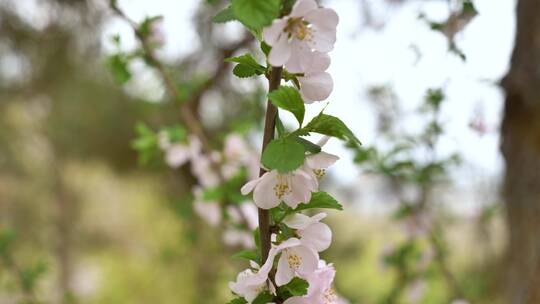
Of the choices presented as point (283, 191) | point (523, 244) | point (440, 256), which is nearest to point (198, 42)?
point (440, 256)

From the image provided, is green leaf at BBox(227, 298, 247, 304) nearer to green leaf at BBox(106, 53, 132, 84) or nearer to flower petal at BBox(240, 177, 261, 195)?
flower petal at BBox(240, 177, 261, 195)

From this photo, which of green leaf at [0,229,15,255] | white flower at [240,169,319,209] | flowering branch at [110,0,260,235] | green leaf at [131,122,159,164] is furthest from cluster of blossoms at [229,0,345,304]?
green leaf at [0,229,15,255]

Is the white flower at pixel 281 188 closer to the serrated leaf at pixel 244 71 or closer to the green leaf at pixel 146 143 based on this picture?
the serrated leaf at pixel 244 71

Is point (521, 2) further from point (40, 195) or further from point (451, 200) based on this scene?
point (40, 195)

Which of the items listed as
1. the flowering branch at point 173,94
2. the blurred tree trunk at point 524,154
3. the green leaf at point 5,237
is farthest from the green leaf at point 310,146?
the green leaf at point 5,237

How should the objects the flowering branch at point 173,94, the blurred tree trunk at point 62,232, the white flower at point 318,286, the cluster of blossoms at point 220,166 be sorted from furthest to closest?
the blurred tree trunk at point 62,232
the cluster of blossoms at point 220,166
the flowering branch at point 173,94
the white flower at point 318,286

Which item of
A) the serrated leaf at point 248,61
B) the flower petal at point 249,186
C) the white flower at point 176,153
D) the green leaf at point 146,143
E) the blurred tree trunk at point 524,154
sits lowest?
the flower petal at point 249,186

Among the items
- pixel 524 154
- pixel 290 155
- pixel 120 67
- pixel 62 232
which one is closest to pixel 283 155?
pixel 290 155
